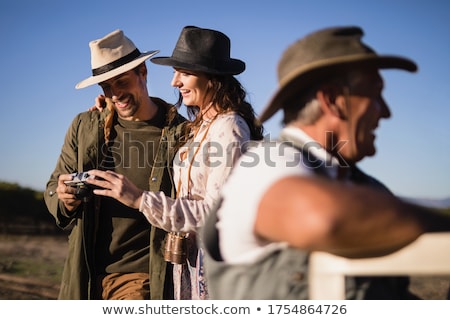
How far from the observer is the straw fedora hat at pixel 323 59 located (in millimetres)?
1468

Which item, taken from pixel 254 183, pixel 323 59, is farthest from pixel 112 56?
pixel 254 183

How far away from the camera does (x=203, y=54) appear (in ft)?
10.4

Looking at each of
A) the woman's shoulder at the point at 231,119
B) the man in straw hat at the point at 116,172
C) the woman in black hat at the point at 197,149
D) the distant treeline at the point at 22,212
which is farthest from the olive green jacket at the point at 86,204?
the distant treeline at the point at 22,212

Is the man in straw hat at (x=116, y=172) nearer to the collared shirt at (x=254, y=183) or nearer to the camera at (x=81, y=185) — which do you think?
the camera at (x=81, y=185)

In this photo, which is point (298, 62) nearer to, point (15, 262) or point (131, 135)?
point (131, 135)

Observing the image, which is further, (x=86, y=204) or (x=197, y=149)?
(x=86, y=204)

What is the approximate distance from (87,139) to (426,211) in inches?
100

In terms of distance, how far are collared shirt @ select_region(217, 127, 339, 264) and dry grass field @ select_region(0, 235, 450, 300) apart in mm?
4957

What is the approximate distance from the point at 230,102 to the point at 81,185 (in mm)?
860

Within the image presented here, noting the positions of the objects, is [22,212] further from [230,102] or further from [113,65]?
[230,102]

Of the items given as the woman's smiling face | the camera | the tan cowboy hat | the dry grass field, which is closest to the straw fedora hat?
the woman's smiling face
